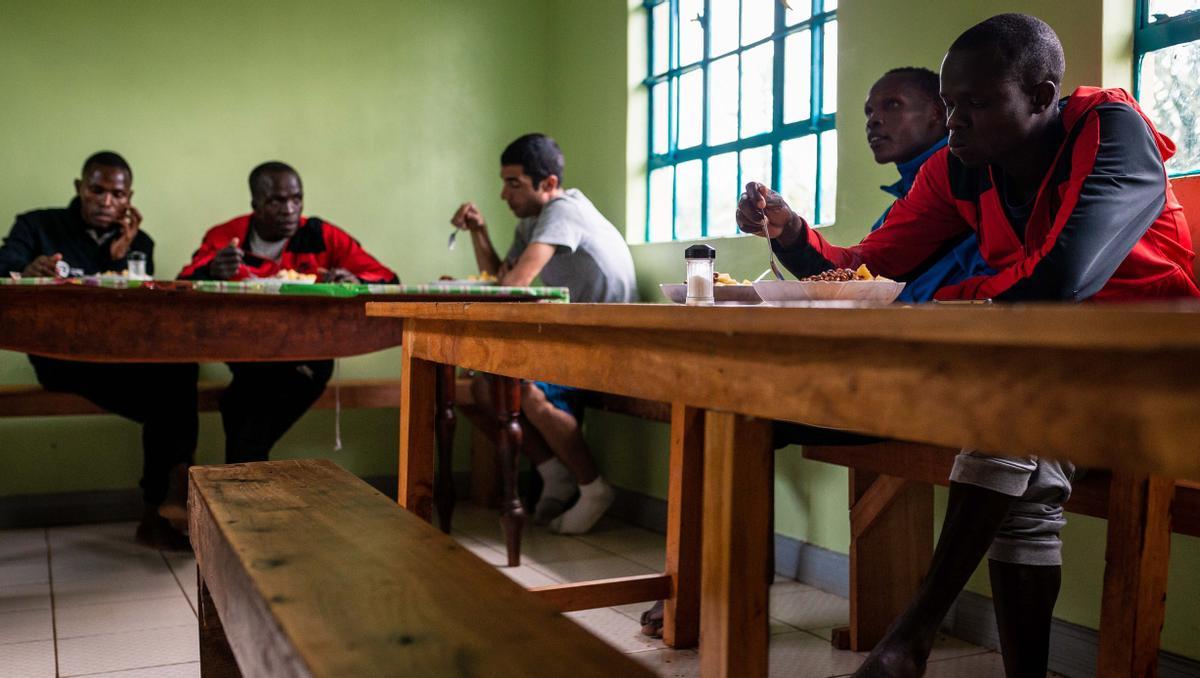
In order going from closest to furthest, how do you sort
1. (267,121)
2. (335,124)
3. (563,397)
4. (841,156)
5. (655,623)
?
1. (655,623)
2. (841,156)
3. (563,397)
4. (267,121)
5. (335,124)

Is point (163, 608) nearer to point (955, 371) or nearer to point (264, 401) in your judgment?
point (264, 401)

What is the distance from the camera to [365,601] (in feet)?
3.34

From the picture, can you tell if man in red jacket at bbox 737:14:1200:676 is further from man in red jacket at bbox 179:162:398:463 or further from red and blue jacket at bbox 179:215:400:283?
red and blue jacket at bbox 179:215:400:283

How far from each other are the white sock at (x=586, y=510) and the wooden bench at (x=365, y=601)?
2.18 metres

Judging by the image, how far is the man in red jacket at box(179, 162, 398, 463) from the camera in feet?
11.1

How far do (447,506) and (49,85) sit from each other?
87.0 inches

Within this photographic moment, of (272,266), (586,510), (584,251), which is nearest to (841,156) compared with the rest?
(584,251)

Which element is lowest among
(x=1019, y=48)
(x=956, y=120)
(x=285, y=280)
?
(x=285, y=280)

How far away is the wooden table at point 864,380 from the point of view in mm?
565

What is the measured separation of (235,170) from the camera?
4.22m

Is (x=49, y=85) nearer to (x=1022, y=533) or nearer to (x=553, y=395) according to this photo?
(x=553, y=395)

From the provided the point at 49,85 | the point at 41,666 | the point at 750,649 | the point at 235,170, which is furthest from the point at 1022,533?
the point at 49,85

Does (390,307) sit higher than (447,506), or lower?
higher

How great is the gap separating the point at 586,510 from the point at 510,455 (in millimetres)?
636
